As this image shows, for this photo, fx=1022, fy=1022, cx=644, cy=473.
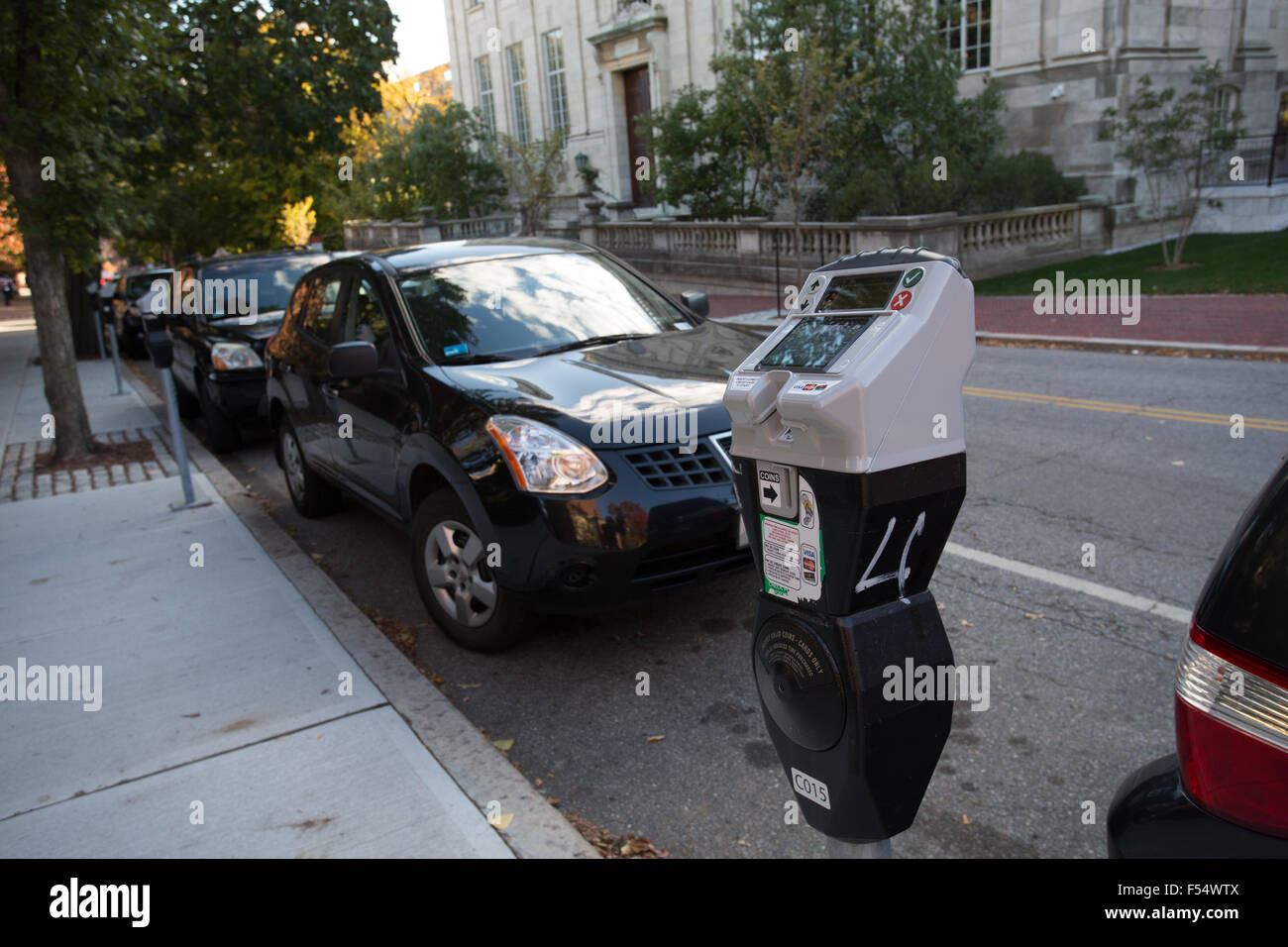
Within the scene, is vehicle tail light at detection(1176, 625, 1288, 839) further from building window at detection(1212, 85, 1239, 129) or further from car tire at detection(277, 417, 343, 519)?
building window at detection(1212, 85, 1239, 129)

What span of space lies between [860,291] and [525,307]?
3.61 meters

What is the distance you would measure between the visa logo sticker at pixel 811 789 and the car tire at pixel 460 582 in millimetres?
2294

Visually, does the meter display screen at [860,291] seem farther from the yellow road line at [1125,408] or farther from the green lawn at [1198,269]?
the green lawn at [1198,269]

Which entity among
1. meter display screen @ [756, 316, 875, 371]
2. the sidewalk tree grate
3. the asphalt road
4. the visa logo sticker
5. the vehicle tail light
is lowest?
the asphalt road

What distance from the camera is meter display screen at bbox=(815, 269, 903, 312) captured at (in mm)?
1855

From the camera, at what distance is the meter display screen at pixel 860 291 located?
1.86 m

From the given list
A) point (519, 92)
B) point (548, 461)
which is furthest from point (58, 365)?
point (519, 92)

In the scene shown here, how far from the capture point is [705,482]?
4129 millimetres

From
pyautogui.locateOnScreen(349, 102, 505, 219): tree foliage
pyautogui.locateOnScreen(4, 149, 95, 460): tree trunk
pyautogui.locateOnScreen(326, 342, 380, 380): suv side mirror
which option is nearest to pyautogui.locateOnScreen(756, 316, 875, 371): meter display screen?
pyautogui.locateOnScreen(326, 342, 380, 380): suv side mirror

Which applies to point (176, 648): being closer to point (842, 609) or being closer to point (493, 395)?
point (493, 395)

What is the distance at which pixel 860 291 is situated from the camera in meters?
1.91

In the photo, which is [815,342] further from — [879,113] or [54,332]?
[879,113]

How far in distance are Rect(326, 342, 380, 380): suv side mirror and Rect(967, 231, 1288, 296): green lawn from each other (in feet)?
44.5

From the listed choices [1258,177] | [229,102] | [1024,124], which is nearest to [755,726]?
[229,102]
